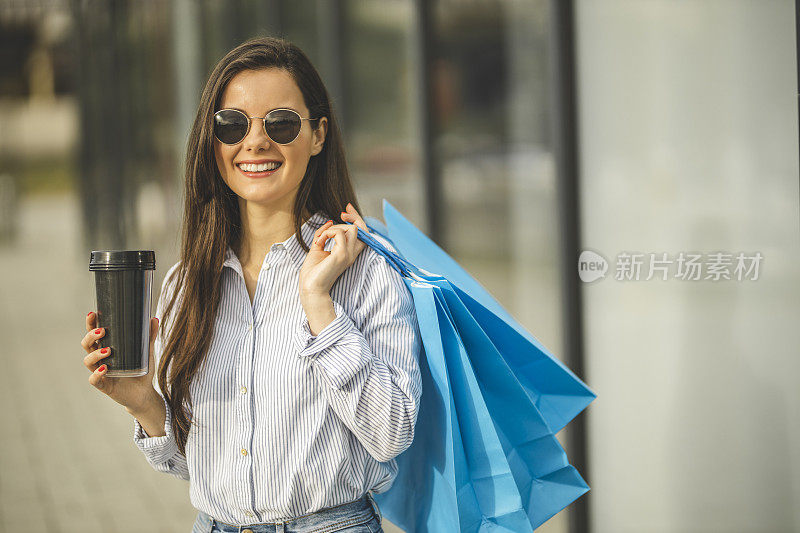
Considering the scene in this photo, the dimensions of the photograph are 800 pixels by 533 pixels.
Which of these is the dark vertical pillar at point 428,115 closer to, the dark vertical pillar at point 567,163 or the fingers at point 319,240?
the dark vertical pillar at point 567,163

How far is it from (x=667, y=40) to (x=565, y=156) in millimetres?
565

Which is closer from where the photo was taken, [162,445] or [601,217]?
[162,445]

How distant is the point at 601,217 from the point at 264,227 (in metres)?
1.85

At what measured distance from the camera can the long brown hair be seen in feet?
6.35

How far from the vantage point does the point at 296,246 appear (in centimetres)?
200

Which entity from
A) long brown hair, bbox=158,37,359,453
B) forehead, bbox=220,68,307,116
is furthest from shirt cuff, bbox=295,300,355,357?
forehead, bbox=220,68,307,116

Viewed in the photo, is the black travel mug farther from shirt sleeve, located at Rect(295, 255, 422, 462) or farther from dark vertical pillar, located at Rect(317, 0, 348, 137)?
dark vertical pillar, located at Rect(317, 0, 348, 137)

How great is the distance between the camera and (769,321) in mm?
3129

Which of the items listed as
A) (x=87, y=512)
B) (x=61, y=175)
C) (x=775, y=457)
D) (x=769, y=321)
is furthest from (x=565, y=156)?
(x=61, y=175)

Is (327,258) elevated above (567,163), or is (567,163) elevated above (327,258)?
(567,163)

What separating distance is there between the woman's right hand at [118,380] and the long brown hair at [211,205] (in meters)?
0.04

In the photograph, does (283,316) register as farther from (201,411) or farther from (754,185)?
(754,185)

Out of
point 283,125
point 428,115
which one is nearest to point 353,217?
point 283,125

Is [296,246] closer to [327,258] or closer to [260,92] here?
[327,258]
